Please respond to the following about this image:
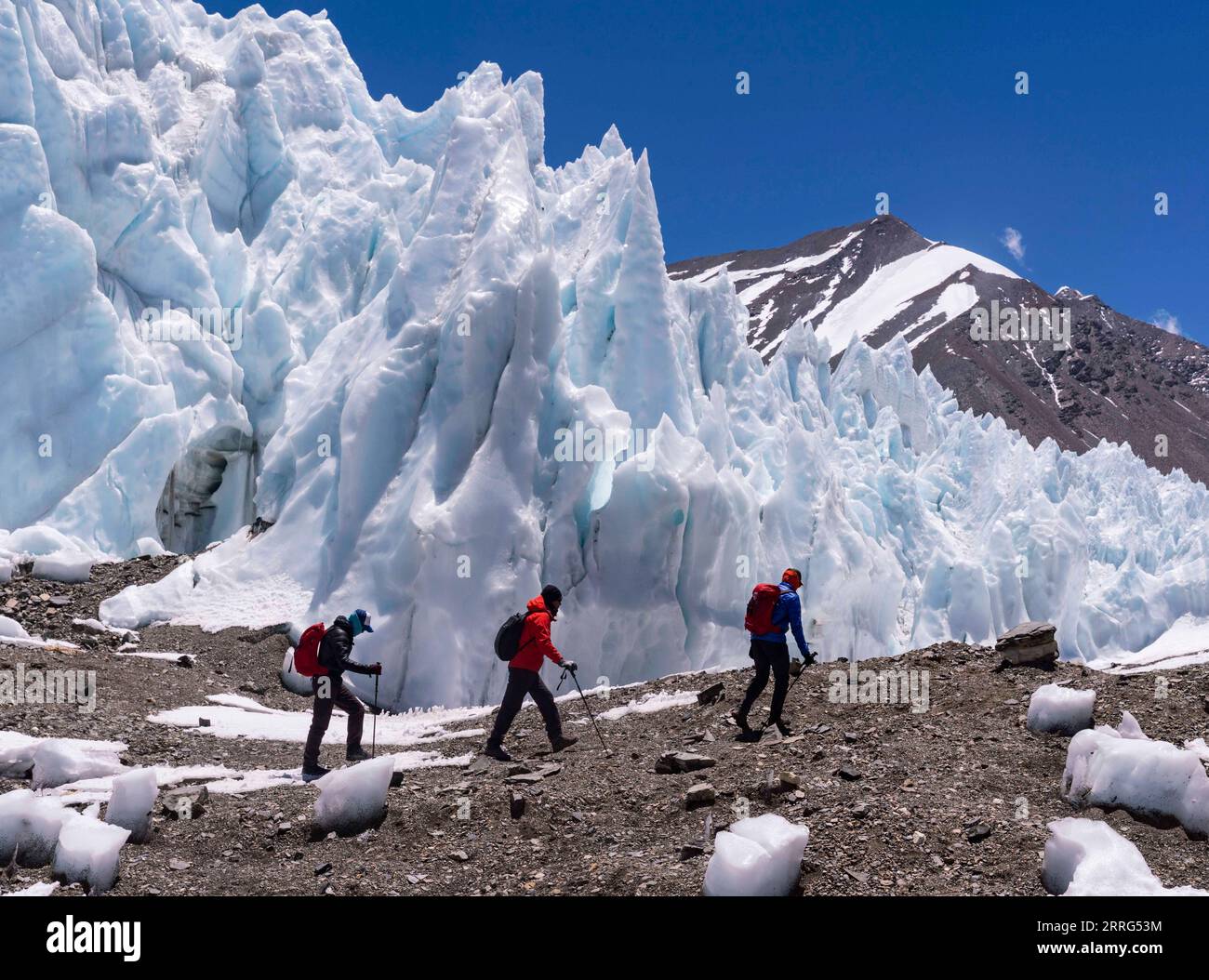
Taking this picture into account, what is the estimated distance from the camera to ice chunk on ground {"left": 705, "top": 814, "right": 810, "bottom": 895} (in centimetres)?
505

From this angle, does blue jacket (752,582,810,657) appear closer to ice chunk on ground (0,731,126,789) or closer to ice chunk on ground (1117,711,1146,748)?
ice chunk on ground (1117,711,1146,748)

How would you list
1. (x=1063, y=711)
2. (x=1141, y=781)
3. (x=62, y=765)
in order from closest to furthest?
(x=1141, y=781), (x=1063, y=711), (x=62, y=765)

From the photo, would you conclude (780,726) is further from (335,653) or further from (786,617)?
(335,653)

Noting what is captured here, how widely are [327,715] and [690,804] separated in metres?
3.32

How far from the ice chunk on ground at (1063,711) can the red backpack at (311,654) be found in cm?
561

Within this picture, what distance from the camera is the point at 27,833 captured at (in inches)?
236

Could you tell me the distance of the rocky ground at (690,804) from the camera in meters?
5.57

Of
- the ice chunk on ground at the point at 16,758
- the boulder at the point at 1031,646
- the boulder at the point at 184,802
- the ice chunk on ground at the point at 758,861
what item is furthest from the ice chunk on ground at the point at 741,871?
the ice chunk on ground at the point at 16,758

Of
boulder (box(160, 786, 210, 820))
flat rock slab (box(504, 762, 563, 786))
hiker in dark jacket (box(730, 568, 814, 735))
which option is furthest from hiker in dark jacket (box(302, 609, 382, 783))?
hiker in dark jacket (box(730, 568, 814, 735))

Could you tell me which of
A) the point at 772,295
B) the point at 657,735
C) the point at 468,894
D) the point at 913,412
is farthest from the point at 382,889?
the point at 772,295

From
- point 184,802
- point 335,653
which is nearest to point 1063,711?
point 335,653

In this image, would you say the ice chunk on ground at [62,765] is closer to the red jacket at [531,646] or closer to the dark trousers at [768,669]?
the red jacket at [531,646]
